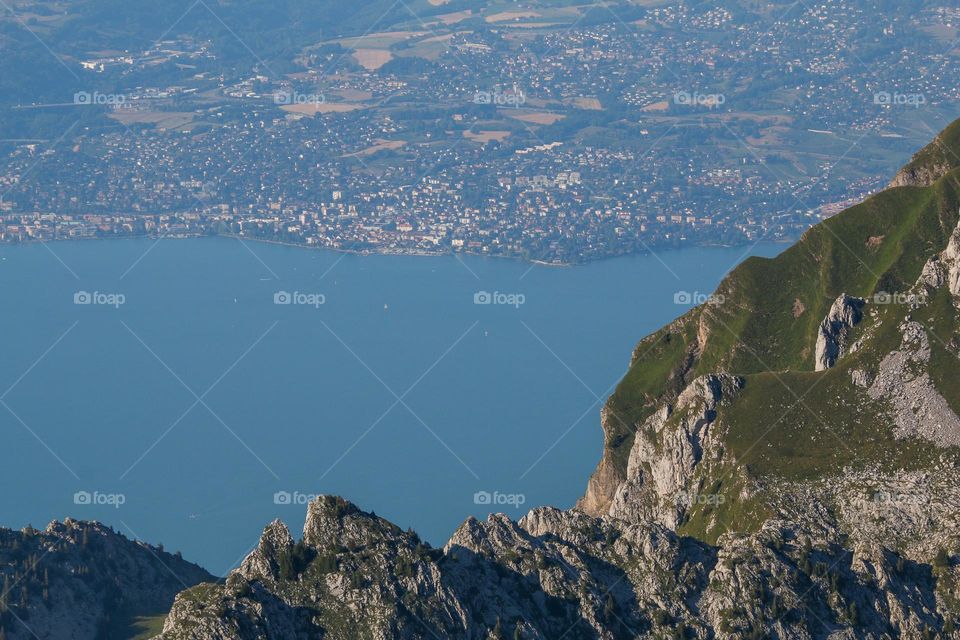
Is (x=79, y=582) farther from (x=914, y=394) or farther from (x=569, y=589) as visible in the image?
(x=914, y=394)

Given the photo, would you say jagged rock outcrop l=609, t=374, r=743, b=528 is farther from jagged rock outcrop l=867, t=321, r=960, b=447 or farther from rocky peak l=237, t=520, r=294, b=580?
rocky peak l=237, t=520, r=294, b=580

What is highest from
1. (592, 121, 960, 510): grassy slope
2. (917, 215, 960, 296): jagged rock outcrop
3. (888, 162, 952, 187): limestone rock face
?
(888, 162, 952, 187): limestone rock face

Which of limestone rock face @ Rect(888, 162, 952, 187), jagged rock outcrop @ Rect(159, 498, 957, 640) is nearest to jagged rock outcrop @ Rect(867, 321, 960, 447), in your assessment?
jagged rock outcrop @ Rect(159, 498, 957, 640)

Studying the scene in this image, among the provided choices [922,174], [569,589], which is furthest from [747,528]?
[922,174]

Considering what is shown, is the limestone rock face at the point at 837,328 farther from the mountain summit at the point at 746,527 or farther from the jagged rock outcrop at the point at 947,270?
the jagged rock outcrop at the point at 947,270

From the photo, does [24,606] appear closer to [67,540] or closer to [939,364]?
[67,540]

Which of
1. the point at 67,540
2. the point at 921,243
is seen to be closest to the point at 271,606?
the point at 67,540
